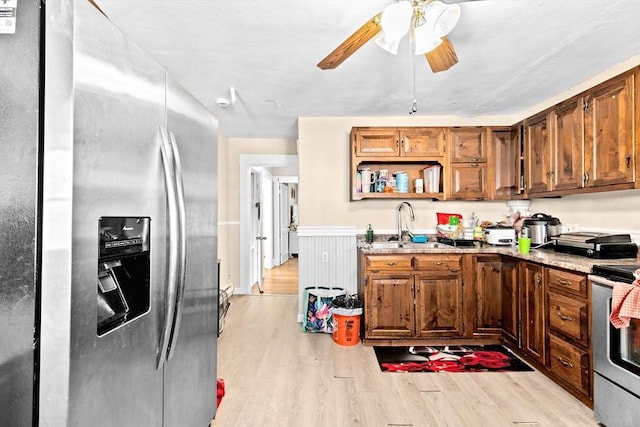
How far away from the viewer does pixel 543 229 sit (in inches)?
125

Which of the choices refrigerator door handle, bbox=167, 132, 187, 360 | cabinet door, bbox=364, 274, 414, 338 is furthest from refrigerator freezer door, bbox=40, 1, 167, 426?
cabinet door, bbox=364, 274, 414, 338

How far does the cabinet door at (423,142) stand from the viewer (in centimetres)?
365

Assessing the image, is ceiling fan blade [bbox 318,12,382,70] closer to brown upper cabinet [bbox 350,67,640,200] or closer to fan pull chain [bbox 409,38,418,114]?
fan pull chain [bbox 409,38,418,114]

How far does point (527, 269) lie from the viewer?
9.05ft

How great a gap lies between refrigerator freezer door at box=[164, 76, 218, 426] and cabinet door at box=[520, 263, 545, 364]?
7.60 ft

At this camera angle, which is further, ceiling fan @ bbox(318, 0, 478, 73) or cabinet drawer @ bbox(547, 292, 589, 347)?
cabinet drawer @ bbox(547, 292, 589, 347)

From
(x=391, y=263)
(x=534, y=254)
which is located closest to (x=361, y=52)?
(x=391, y=263)

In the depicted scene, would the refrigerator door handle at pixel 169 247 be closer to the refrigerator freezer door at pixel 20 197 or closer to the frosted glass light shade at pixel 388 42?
the refrigerator freezer door at pixel 20 197

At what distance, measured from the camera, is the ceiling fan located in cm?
167

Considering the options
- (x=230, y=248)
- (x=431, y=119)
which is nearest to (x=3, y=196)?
(x=431, y=119)

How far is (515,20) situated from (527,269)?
1.80 meters

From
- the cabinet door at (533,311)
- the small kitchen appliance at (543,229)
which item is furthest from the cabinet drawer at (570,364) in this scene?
the small kitchen appliance at (543,229)

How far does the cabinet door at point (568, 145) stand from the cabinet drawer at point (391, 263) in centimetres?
142

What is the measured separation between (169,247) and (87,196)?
0.37m
